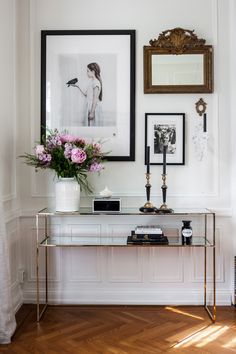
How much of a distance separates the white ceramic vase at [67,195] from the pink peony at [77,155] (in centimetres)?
21

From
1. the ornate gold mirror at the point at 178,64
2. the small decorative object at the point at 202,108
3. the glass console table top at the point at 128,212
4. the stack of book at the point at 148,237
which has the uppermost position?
the ornate gold mirror at the point at 178,64

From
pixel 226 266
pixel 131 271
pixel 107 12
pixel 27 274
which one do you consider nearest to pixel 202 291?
pixel 226 266

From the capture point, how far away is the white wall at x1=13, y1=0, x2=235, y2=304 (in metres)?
3.34

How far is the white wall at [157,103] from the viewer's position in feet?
10.9

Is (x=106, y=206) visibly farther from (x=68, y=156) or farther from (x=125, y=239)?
(x=68, y=156)

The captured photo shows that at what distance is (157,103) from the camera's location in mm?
3357

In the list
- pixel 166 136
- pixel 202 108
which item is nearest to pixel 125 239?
pixel 166 136

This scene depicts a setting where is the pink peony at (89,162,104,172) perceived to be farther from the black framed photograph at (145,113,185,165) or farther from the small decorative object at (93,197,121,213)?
the black framed photograph at (145,113,185,165)

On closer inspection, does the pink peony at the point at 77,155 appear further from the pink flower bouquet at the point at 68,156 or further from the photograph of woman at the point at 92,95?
the photograph of woman at the point at 92,95

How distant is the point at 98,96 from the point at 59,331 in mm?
1858

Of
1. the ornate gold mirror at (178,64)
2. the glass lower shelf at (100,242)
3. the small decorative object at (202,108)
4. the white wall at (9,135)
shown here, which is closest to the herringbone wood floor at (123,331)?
the white wall at (9,135)

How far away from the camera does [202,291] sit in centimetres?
335

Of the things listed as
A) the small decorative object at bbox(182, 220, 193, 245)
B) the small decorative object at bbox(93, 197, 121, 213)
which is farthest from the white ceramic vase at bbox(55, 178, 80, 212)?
the small decorative object at bbox(182, 220, 193, 245)

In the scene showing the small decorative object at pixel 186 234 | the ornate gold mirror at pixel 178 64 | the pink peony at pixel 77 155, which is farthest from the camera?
the ornate gold mirror at pixel 178 64
